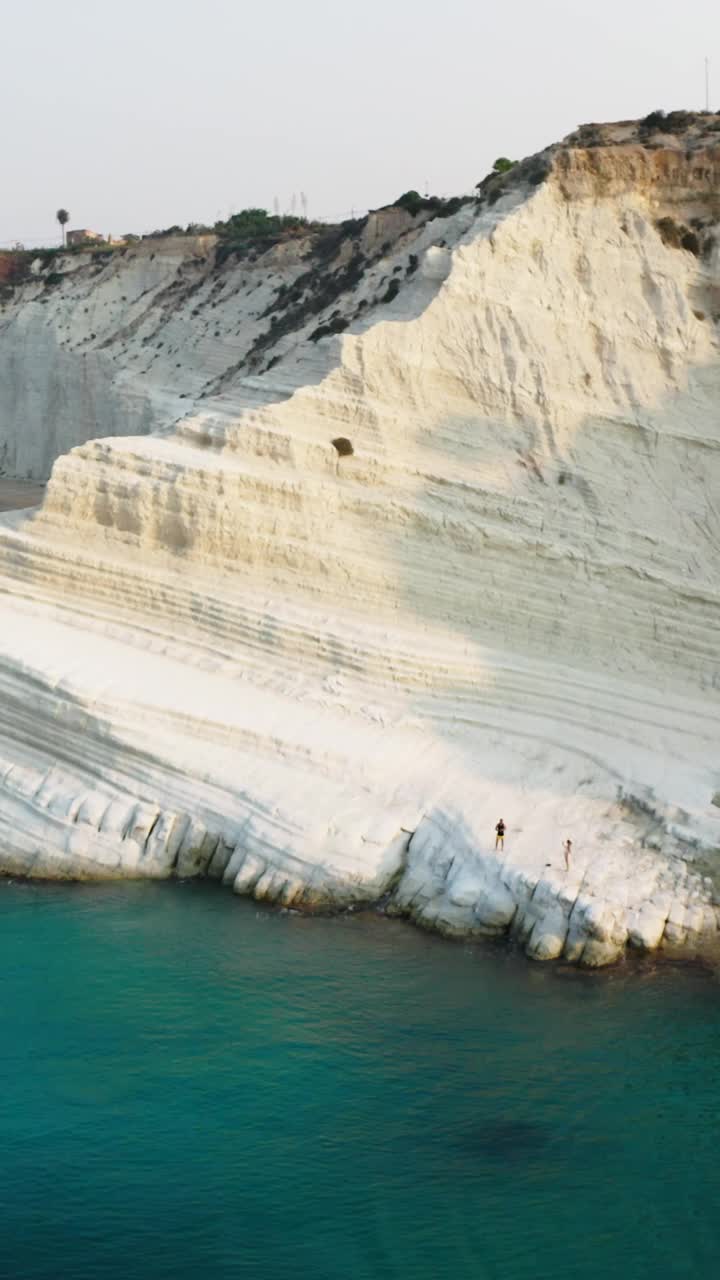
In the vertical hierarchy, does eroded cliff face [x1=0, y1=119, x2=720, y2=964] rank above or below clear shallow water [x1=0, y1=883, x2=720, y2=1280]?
above

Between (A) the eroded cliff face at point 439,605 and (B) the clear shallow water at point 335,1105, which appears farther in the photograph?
(A) the eroded cliff face at point 439,605

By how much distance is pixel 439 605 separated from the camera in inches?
1024

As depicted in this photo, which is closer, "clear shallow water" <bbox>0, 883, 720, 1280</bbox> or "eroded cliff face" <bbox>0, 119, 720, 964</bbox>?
"clear shallow water" <bbox>0, 883, 720, 1280</bbox>

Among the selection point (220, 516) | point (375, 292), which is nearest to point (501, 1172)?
point (220, 516)

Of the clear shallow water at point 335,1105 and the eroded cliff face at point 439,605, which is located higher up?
the eroded cliff face at point 439,605

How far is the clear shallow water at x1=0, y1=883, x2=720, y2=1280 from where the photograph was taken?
50.5 ft

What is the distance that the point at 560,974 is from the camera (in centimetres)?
2059

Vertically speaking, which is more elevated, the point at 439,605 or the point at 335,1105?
the point at 439,605

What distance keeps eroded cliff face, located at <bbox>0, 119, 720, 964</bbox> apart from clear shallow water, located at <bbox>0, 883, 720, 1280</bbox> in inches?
54.3

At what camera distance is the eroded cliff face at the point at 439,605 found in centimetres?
2255

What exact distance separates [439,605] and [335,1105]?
34.2 ft

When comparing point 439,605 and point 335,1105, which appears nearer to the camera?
point 335,1105

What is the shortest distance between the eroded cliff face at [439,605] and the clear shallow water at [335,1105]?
138 cm

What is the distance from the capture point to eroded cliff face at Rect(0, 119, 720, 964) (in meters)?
22.5
